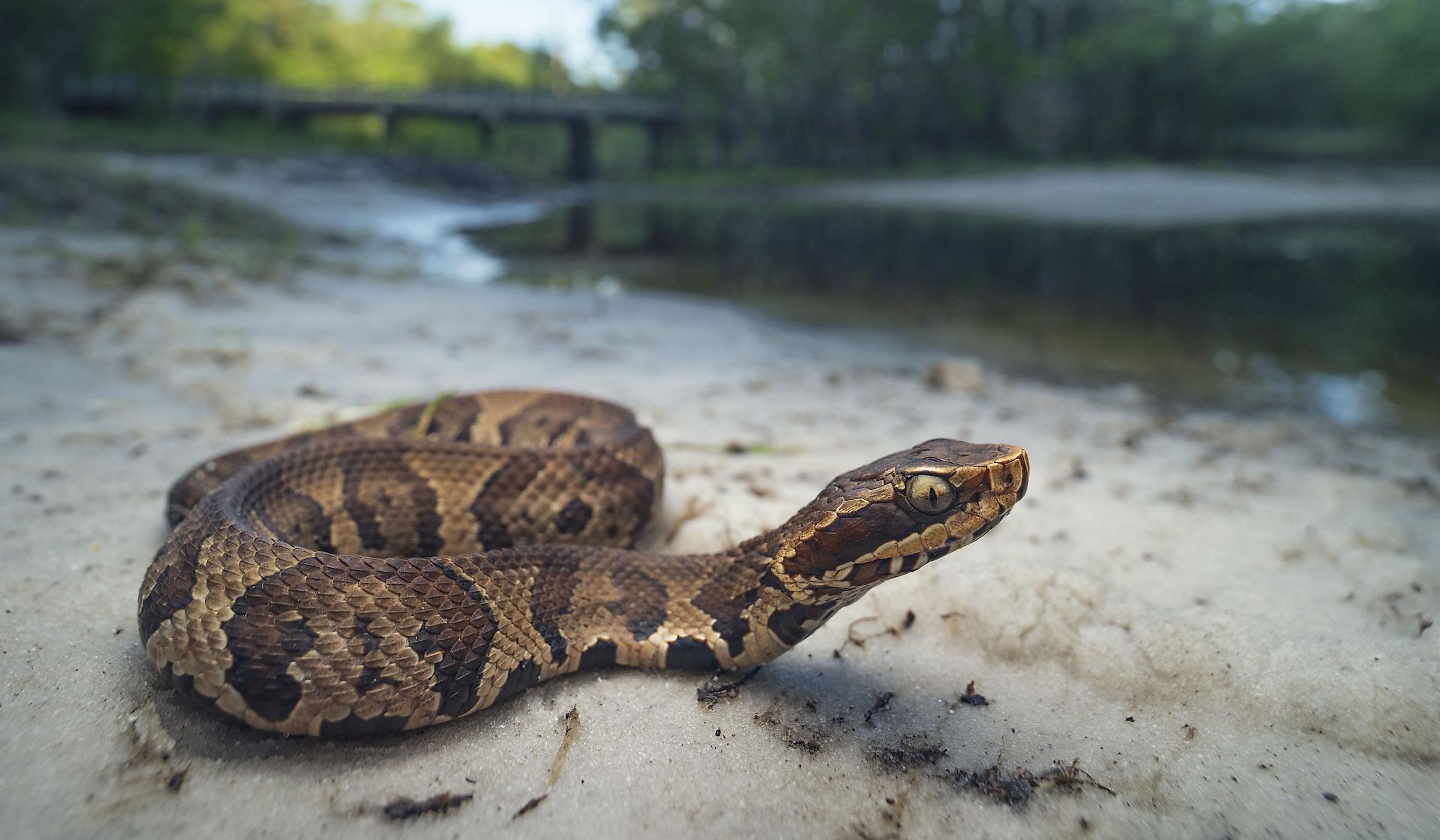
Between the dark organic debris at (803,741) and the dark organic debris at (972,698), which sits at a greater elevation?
the dark organic debris at (972,698)

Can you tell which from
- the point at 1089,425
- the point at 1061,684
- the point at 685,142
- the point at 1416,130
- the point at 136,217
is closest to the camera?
the point at 1061,684

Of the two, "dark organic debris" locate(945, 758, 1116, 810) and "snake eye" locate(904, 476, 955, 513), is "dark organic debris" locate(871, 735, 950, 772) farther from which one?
"snake eye" locate(904, 476, 955, 513)

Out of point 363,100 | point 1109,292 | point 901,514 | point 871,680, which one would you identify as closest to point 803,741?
point 871,680

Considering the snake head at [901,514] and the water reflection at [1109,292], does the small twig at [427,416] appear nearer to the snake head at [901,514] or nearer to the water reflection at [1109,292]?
the snake head at [901,514]

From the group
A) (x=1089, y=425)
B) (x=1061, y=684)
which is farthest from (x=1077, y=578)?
(x=1089, y=425)

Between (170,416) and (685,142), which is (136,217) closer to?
(170,416)

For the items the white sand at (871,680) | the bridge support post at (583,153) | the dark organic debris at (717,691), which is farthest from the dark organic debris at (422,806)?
the bridge support post at (583,153)
